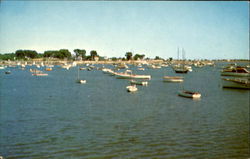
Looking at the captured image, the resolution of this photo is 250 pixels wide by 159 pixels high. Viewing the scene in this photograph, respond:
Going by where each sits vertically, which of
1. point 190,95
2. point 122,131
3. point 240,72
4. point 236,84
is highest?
point 240,72

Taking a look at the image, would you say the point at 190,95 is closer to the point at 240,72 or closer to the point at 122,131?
the point at 122,131

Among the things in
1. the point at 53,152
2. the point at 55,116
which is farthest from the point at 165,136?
the point at 55,116

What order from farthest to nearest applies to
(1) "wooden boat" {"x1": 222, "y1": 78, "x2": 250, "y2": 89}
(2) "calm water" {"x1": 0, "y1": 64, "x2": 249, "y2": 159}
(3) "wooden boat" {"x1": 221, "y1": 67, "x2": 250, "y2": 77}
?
(3) "wooden boat" {"x1": 221, "y1": 67, "x2": 250, "y2": 77} → (1) "wooden boat" {"x1": 222, "y1": 78, "x2": 250, "y2": 89} → (2) "calm water" {"x1": 0, "y1": 64, "x2": 249, "y2": 159}

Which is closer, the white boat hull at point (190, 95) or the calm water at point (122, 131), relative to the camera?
the calm water at point (122, 131)

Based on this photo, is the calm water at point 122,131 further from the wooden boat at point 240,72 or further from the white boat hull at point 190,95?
the wooden boat at point 240,72

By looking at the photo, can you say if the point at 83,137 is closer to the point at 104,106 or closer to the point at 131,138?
the point at 131,138

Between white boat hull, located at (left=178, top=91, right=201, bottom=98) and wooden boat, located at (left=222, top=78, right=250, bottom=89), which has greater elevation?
wooden boat, located at (left=222, top=78, right=250, bottom=89)

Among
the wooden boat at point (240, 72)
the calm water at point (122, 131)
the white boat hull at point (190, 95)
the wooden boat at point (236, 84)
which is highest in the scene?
the wooden boat at point (240, 72)

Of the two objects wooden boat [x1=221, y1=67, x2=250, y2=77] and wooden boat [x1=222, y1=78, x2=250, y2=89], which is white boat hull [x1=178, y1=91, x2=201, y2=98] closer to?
wooden boat [x1=222, y1=78, x2=250, y2=89]

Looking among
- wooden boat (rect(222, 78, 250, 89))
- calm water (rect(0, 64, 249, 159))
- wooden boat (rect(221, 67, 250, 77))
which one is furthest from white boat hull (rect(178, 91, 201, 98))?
wooden boat (rect(221, 67, 250, 77))

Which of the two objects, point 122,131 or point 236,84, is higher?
point 236,84

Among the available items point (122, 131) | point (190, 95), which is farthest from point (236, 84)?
point (122, 131)

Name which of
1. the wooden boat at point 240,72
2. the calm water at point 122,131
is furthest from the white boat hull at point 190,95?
the wooden boat at point 240,72

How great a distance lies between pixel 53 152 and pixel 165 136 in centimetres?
1132
